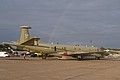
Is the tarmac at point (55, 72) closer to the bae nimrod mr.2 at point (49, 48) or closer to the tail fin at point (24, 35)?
the bae nimrod mr.2 at point (49, 48)

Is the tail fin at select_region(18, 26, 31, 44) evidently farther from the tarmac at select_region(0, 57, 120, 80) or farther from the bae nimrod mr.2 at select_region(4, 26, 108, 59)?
the tarmac at select_region(0, 57, 120, 80)

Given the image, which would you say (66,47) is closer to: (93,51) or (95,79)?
(93,51)

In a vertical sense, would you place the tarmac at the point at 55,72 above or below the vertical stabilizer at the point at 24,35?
below

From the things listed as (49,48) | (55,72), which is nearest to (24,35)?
(49,48)

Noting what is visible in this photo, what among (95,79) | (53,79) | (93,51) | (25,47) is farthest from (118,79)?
(93,51)

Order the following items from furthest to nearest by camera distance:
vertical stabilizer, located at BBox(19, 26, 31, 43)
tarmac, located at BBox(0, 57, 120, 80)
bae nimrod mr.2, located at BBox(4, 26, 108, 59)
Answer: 1. vertical stabilizer, located at BBox(19, 26, 31, 43)
2. bae nimrod mr.2, located at BBox(4, 26, 108, 59)
3. tarmac, located at BBox(0, 57, 120, 80)

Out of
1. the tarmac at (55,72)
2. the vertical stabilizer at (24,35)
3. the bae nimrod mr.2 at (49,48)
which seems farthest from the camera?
the vertical stabilizer at (24,35)

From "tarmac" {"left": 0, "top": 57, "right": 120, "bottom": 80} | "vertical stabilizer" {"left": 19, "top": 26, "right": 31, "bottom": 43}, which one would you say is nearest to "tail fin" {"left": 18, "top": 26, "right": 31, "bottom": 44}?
"vertical stabilizer" {"left": 19, "top": 26, "right": 31, "bottom": 43}

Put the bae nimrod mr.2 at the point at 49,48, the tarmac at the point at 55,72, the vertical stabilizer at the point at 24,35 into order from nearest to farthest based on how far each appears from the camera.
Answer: the tarmac at the point at 55,72 < the bae nimrod mr.2 at the point at 49,48 < the vertical stabilizer at the point at 24,35

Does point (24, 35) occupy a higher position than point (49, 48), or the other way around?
point (24, 35)

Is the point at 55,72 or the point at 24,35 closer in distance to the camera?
the point at 55,72

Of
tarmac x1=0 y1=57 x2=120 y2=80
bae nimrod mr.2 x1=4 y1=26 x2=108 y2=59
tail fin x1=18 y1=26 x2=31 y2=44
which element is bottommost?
tarmac x1=0 y1=57 x2=120 y2=80

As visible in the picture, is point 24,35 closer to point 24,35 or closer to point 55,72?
point 24,35

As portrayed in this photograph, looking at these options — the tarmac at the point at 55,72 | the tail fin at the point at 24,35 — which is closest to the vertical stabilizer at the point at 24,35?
the tail fin at the point at 24,35
